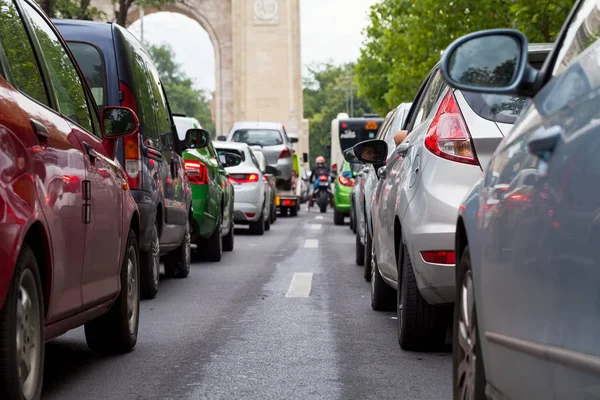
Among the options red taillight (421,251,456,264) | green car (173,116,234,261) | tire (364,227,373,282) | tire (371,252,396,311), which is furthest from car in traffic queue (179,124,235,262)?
red taillight (421,251,456,264)

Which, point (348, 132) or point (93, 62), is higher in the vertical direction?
point (93, 62)

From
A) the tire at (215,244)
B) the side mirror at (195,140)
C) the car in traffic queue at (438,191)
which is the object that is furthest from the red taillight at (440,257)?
the tire at (215,244)

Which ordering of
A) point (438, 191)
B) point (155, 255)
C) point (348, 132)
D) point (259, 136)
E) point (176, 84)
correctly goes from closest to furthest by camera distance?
point (438, 191) → point (155, 255) → point (259, 136) → point (348, 132) → point (176, 84)

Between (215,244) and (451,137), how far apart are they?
840 centimetres

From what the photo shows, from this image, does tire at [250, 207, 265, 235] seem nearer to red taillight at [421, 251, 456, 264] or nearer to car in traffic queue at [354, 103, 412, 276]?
car in traffic queue at [354, 103, 412, 276]

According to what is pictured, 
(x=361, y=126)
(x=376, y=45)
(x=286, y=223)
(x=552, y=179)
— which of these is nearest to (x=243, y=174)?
(x=286, y=223)

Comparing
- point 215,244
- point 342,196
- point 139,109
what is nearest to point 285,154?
point 342,196

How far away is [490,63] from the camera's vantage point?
3627 millimetres

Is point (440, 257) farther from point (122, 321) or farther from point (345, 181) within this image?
point (345, 181)

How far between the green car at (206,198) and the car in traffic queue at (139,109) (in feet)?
8.34

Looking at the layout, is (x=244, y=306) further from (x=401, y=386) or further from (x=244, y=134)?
(x=244, y=134)

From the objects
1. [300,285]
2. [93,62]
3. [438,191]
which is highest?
[93,62]

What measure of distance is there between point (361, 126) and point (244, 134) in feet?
36.9

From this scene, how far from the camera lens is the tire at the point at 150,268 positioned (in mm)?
9727
